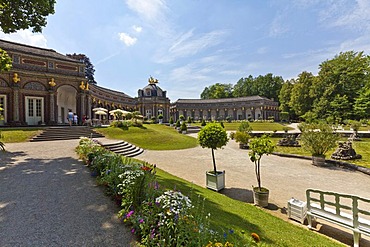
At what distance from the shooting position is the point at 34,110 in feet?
65.3

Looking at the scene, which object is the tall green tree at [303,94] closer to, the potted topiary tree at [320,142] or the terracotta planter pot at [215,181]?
the potted topiary tree at [320,142]

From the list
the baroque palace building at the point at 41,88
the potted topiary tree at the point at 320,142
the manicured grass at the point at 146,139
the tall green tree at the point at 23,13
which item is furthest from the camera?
the baroque palace building at the point at 41,88

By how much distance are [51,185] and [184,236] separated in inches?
168

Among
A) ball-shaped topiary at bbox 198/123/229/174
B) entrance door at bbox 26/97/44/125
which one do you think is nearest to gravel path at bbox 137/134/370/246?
ball-shaped topiary at bbox 198/123/229/174

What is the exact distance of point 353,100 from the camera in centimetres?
3984

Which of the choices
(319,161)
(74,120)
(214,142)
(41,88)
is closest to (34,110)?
(41,88)

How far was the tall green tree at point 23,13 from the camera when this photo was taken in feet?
28.2

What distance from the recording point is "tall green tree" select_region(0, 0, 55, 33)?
8.60 meters

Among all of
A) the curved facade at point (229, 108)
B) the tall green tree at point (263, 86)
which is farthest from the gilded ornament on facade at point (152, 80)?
the tall green tree at point (263, 86)

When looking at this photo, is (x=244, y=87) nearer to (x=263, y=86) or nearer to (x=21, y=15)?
(x=263, y=86)

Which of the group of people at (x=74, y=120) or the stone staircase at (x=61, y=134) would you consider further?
the group of people at (x=74, y=120)

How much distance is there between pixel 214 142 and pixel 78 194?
457 cm

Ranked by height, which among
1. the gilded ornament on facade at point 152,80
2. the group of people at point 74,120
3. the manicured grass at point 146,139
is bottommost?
the manicured grass at point 146,139

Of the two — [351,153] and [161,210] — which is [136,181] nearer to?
[161,210]
